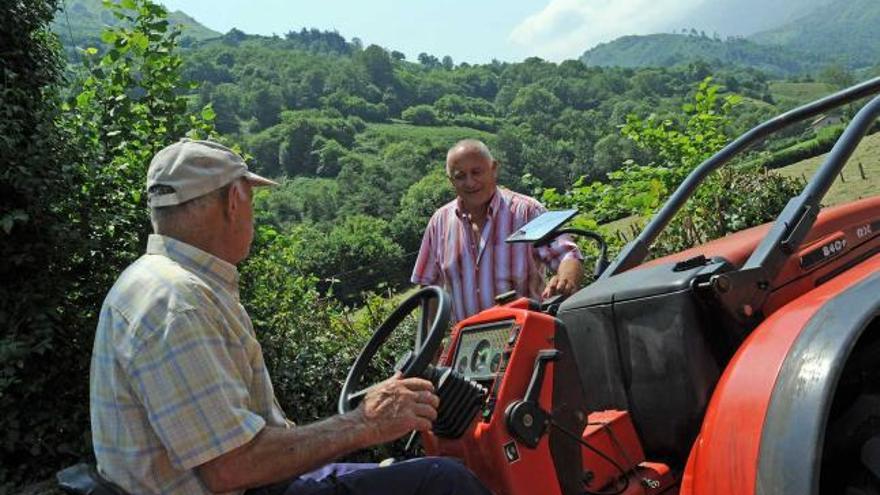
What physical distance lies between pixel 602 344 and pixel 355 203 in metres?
75.7

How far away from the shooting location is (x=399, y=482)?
2.22 meters

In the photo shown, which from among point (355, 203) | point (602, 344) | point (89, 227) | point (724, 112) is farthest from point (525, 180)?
point (355, 203)

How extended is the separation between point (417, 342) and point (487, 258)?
1.87 m

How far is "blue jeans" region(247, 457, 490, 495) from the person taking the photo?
7.14 feet

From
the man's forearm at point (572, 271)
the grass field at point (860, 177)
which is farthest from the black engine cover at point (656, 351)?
the grass field at point (860, 177)

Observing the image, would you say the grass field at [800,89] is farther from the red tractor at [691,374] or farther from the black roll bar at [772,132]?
the red tractor at [691,374]

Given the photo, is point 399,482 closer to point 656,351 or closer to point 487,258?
point 656,351

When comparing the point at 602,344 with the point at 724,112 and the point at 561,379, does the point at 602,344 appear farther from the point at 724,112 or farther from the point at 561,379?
the point at 724,112

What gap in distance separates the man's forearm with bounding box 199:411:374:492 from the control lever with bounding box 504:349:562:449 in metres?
0.41

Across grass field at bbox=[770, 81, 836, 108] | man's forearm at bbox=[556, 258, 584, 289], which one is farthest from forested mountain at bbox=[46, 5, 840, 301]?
man's forearm at bbox=[556, 258, 584, 289]

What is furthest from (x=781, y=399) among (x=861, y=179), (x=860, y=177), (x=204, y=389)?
(x=860, y=177)

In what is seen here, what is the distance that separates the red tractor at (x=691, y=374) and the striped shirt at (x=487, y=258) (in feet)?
4.69

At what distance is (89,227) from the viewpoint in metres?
4.45

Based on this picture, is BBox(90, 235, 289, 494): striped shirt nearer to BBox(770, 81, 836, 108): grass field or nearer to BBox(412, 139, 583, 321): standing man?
BBox(412, 139, 583, 321): standing man
